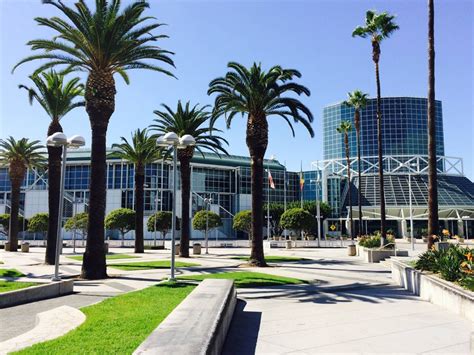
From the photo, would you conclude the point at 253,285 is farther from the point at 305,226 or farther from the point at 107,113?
the point at 305,226

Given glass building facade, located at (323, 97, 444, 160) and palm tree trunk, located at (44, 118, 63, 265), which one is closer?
palm tree trunk, located at (44, 118, 63, 265)

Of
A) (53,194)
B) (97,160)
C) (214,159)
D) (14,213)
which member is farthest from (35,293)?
(214,159)

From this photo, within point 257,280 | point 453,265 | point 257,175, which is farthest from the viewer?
point 257,175

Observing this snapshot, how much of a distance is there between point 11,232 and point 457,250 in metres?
38.4

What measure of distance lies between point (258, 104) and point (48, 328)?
19599mm

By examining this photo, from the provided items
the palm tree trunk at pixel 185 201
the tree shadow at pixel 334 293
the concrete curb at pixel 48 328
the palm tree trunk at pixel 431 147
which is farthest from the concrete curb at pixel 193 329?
the palm tree trunk at pixel 185 201

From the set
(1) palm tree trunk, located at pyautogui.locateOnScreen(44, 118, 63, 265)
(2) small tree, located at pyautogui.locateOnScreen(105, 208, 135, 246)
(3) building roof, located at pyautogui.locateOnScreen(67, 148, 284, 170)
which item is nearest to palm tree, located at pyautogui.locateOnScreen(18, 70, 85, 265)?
(1) palm tree trunk, located at pyautogui.locateOnScreen(44, 118, 63, 265)

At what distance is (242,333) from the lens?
8719 mm

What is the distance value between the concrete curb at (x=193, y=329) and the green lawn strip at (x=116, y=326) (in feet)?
1.78

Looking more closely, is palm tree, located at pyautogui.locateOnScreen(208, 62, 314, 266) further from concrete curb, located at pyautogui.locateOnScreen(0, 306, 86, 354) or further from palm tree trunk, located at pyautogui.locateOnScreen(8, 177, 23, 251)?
palm tree trunk, located at pyautogui.locateOnScreen(8, 177, 23, 251)

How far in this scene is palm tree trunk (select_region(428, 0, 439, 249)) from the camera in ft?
60.3

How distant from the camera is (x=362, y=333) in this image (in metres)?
8.53

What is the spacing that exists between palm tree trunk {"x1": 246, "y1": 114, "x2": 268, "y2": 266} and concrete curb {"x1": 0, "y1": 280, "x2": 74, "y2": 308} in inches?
485

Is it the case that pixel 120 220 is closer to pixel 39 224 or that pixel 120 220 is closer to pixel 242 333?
pixel 39 224
